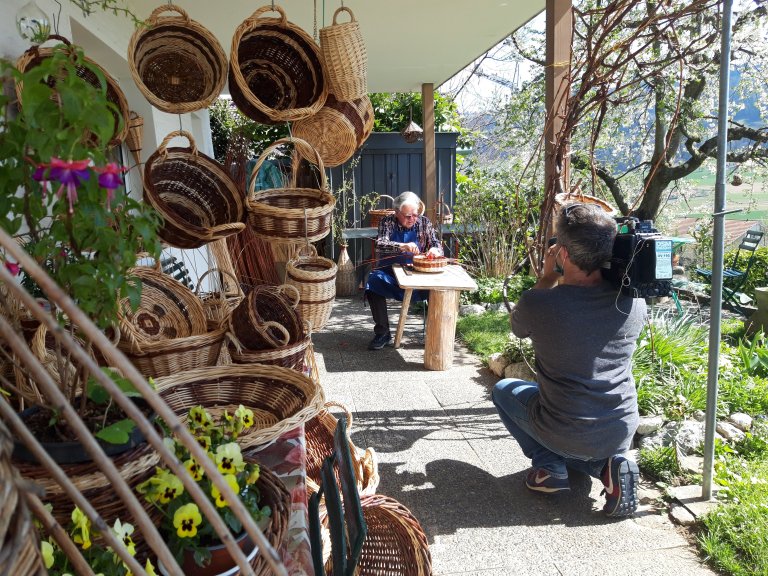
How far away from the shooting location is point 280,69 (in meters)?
2.21

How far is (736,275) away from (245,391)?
759 cm

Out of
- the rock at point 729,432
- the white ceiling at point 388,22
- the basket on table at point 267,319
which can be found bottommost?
the rock at point 729,432

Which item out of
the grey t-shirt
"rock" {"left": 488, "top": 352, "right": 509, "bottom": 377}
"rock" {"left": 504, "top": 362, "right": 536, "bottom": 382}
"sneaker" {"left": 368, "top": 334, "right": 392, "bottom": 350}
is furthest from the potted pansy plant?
"sneaker" {"left": 368, "top": 334, "right": 392, "bottom": 350}

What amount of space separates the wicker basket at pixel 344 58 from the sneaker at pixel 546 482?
179cm

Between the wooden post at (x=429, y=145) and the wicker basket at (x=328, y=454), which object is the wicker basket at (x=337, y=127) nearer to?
the wicker basket at (x=328, y=454)

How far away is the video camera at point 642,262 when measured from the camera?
215cm

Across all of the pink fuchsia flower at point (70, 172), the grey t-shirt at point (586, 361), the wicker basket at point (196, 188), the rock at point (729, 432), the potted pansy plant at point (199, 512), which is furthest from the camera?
the rock at point (729, 432)

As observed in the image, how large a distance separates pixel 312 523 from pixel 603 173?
9742 millimetres

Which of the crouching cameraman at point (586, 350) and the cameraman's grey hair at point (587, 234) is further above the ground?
the cameraman's grey hair at point (587, 234)

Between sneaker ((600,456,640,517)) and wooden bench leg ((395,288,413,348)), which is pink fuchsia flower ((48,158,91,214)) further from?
wooden bench leg ((395,288,413,348))

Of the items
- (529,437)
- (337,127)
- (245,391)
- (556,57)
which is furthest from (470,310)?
(245,391)

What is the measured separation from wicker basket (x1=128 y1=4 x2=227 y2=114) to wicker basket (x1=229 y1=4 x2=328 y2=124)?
12 cm

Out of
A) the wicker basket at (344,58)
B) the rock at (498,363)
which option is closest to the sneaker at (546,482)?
the rock at (498,363)

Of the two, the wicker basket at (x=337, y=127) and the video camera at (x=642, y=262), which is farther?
the wicker basket at (x=337, y=127)
